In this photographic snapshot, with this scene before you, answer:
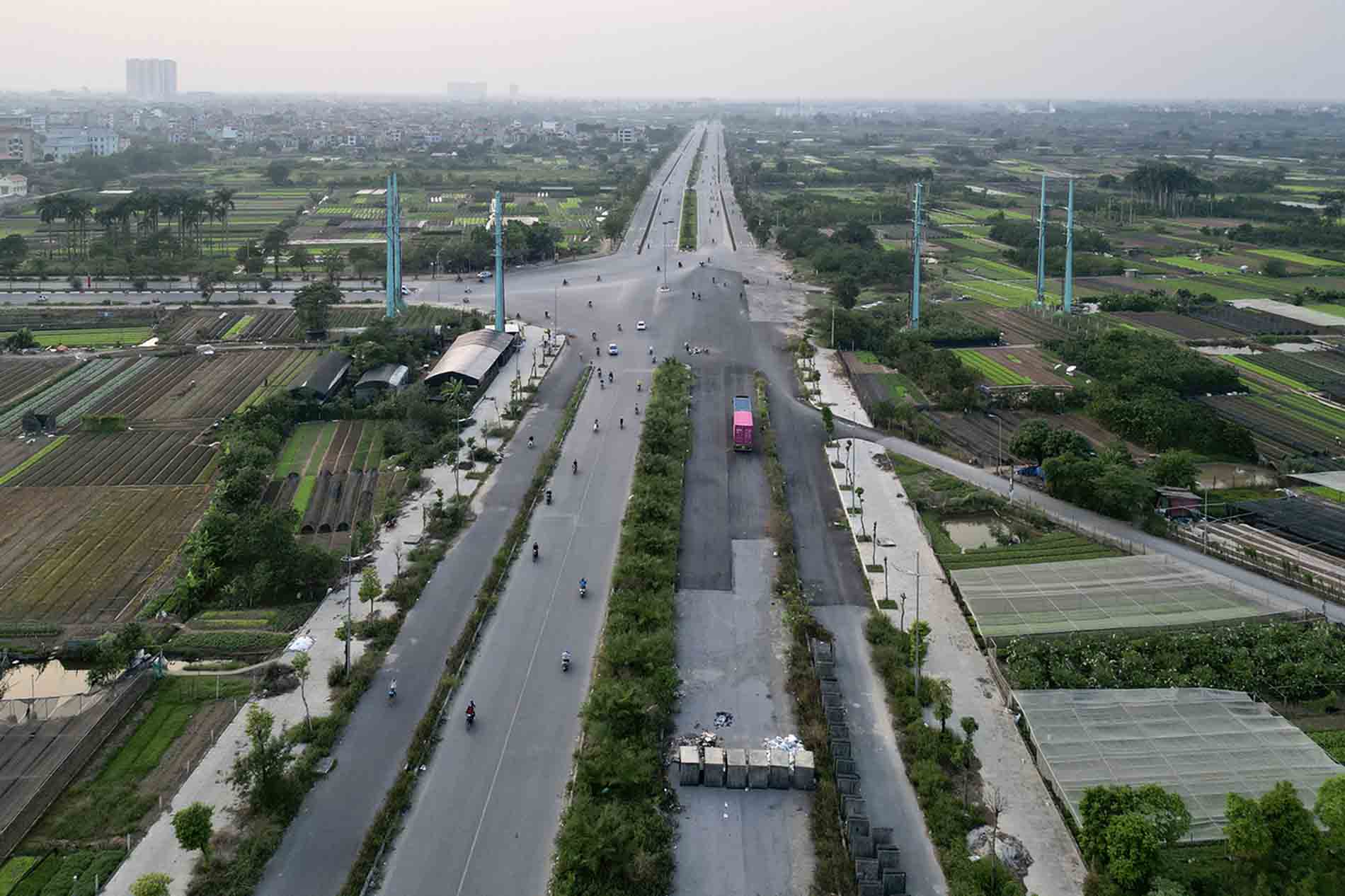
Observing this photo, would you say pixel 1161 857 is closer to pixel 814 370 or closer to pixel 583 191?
pixel 814 370

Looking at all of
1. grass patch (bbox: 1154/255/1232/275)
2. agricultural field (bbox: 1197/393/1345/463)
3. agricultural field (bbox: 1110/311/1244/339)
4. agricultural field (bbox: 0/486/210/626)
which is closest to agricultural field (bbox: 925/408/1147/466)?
agricultural field (bbox: 1197/393/1345/463)

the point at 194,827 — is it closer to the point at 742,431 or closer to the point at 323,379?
the point at 742,431

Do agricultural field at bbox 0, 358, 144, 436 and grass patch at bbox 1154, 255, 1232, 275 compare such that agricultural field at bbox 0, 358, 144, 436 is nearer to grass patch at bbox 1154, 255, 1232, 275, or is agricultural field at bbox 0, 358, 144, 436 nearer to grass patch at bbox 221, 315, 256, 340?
grass patch at bbox 221, 315, 256, 340

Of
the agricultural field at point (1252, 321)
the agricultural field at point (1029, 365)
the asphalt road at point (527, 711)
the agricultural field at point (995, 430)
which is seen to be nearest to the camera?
the asphalt road at point (527, 711)

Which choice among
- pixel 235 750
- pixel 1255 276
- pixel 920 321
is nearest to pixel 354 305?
pixel 920 321

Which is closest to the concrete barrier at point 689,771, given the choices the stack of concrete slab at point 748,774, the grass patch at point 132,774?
the stack of concrete slab at point 748,774

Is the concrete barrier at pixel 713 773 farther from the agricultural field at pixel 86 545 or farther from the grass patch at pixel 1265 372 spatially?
the grass patch at pixel 1265 372
